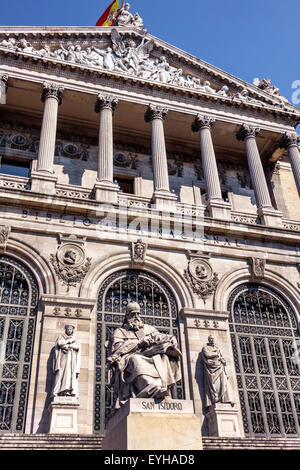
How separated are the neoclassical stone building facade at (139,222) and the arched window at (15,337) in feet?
0.13

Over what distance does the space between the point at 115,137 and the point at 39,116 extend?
3657mm

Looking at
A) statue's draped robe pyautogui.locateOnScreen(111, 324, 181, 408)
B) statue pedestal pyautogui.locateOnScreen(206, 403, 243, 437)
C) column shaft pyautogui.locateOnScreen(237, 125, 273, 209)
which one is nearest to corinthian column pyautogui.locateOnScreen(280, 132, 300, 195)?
column shaft pyautogui.locateOnScreen(237, 125, 273, 209)

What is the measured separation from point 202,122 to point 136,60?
4374 mm

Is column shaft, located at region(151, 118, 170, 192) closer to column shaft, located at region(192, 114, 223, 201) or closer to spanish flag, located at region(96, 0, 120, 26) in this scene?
column shaft, located at region(192, 114, 223, 201)

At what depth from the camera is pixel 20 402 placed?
13.9 meters

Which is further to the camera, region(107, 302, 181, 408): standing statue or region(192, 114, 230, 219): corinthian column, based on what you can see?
region(192, 114, 230, 219): corinthian column

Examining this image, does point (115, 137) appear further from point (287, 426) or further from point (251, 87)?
point (287, 426)

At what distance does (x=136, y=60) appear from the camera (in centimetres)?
2338

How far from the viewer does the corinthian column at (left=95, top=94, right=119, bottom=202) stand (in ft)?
60.7

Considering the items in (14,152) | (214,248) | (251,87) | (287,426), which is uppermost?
(251,87)

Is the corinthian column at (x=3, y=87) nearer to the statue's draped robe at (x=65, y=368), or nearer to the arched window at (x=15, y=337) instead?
the arched window at (x=15, y=337)

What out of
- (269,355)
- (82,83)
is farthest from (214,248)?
(82,83)

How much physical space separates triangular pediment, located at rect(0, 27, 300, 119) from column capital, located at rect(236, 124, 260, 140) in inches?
48.6

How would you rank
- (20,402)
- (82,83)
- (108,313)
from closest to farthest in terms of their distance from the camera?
(20,402) < (108,313) < (82,83)
